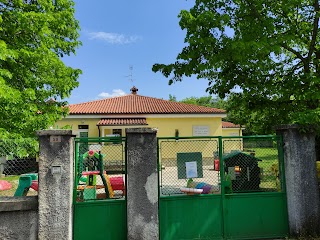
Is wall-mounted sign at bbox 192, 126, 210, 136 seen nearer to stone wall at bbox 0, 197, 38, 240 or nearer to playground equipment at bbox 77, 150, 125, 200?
playground equipment at bbox 77, 150, 125, 200

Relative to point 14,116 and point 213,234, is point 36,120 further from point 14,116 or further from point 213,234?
point 213,234

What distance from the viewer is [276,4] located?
7.91m

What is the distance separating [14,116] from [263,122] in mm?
7926

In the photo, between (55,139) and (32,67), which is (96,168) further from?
(32,67)

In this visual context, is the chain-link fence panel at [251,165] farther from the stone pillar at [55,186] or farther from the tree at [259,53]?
the stone pillar at [55,186]

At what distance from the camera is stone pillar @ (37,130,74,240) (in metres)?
5.00

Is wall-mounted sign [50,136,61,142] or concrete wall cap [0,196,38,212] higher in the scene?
wall-mounted sign [50,136,61,142]

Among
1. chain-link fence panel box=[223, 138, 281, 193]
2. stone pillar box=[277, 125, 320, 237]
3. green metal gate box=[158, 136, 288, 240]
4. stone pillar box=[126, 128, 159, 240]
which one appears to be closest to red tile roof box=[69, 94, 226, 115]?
chain-link fence panel box=[223, 138, 281, 193]

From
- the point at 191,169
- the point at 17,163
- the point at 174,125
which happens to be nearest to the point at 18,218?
the point at 17,163

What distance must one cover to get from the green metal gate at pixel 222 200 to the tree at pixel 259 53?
2.33 meters

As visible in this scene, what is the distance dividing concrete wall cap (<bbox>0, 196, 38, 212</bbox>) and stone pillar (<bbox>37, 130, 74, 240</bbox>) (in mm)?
176

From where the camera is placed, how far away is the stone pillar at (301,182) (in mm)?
5723

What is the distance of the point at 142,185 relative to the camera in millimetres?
5359

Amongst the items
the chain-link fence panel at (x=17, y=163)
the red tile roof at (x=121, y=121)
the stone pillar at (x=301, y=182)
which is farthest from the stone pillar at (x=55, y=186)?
the red tile roof at (x=121, y=121)
